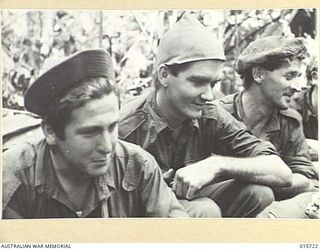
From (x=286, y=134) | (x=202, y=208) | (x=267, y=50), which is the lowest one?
(x=202, y=208)

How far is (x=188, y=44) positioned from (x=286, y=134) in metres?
0.19

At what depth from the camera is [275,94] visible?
72 cm

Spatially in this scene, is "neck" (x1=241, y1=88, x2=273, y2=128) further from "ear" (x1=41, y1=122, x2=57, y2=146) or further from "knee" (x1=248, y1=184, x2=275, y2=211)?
"ear" (x1=41, y1=122, x2=57, y2=146)

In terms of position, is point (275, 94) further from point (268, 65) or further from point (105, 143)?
point (105, 143)

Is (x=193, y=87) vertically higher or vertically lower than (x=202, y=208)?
higher

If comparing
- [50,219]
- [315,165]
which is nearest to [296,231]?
[315,165]

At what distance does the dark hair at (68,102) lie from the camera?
0.70 metres

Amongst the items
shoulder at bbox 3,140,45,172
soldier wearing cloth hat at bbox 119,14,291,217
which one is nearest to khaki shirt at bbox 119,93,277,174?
soldier wearing cloth hat at bbox 119,14,291,217

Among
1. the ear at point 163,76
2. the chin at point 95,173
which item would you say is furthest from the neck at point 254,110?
the chin at point 95,173

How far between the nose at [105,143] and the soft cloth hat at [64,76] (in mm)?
79

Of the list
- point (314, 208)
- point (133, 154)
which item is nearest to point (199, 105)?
point (133, 154)

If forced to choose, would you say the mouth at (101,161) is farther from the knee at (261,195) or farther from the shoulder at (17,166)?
the knee at (261,195)

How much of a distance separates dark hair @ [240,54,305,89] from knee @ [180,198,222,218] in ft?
0.57

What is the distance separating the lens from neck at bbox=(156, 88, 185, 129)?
72 cm
